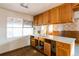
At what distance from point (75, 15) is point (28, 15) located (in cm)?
197

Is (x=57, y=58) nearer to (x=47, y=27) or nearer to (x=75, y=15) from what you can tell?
(x=75, y=15)

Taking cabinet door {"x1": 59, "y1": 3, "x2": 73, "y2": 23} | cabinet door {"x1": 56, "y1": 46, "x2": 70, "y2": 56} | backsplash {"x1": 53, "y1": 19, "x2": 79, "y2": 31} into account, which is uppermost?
cabinet door {"x1": 59, "y1": 3, "x2": 73, "y2": 23}

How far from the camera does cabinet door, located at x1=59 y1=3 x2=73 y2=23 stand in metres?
1.53

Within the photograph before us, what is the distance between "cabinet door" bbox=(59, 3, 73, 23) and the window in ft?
5.36

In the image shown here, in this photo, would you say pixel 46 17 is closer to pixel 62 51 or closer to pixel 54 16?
pixel 54 16

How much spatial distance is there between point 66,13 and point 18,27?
1.83 metres

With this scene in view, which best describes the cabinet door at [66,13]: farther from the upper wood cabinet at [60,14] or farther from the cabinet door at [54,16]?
the cabinet door at [54,16]

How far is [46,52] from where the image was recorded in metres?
2.09

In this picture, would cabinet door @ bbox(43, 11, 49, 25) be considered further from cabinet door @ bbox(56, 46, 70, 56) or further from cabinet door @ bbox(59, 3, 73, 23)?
cabinet door @ bbox(56, 46, 70, 56)

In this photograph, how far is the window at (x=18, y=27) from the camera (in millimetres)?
2455

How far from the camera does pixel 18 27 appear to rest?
109 inches

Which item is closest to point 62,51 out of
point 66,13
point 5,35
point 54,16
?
point 66,13

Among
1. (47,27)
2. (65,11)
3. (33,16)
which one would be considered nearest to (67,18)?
(65,11)

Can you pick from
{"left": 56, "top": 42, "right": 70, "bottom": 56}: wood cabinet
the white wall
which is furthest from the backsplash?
the white wall
